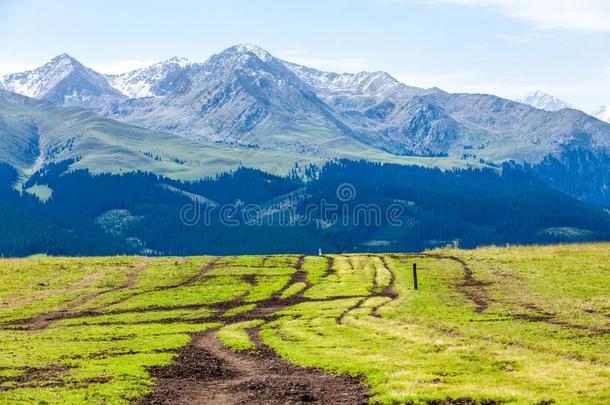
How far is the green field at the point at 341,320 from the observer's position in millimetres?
33719

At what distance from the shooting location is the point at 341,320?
57906mm

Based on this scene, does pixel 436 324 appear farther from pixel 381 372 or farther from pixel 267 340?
pixel 381 372

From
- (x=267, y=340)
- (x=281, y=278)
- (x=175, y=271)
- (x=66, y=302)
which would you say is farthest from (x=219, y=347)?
(x=175, y=271)

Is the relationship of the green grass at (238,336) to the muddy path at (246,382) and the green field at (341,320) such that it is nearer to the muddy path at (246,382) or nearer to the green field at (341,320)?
the green field at (341,320)

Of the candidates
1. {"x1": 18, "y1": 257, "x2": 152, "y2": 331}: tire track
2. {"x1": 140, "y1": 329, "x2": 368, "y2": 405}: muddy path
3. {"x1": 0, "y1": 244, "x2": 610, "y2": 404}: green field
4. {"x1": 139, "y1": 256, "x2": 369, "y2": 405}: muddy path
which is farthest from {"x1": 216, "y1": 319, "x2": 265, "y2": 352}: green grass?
{"x1": 18, "y1": 257, "x2": 152, "y2": 331}: tire track

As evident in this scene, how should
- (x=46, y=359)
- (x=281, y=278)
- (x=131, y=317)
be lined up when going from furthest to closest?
(x=281, y=278), (x=131, y=317), (x=46, y=359)

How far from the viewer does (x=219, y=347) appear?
4956cm

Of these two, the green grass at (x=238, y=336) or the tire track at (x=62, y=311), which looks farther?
the tire track at (x=62, y=311)

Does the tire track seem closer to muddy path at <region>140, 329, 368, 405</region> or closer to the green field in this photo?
the green field

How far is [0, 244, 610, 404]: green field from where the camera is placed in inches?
1328

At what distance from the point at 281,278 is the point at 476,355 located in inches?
2155

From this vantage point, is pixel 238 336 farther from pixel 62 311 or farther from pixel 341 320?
pixel 62 311

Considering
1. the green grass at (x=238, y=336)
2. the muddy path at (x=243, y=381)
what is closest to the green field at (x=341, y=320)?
the green grass at (x=238, y=336)

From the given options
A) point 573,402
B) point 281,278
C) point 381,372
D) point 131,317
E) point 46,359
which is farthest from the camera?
point 281,278
